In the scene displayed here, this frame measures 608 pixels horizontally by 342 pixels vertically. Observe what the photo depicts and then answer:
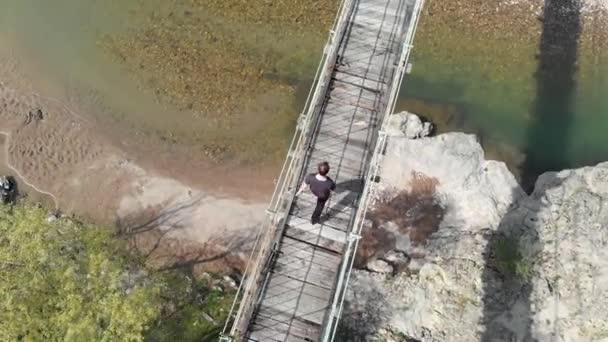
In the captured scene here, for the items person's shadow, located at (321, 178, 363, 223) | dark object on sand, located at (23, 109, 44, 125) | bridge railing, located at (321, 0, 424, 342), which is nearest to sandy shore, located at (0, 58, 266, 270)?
dark object on sand, located at (23, 109, 44, 125)

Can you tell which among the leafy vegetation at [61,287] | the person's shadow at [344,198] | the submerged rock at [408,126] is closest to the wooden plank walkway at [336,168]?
the person's shadow at [344,198]

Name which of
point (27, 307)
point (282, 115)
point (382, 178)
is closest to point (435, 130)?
point (382, 178)

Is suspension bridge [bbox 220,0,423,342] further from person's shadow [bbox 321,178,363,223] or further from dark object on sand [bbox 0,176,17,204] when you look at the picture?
dark object on sand [bbox 0,176,17,204]

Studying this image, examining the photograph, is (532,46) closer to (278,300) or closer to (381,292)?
(381,292)

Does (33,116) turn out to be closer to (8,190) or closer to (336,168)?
(8,190)

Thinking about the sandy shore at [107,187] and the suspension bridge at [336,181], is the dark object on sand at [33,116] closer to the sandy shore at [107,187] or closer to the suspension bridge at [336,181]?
the sandy shore at [107,187]

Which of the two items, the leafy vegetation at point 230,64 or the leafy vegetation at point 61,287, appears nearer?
the leafy vegetation at point 61,287

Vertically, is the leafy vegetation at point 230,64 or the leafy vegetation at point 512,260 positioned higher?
the leafy vegetation at point 230,64

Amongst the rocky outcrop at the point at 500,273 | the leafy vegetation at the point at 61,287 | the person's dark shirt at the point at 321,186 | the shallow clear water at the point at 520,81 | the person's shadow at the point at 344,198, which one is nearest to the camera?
the person's dark shirt at the point at 321,186
